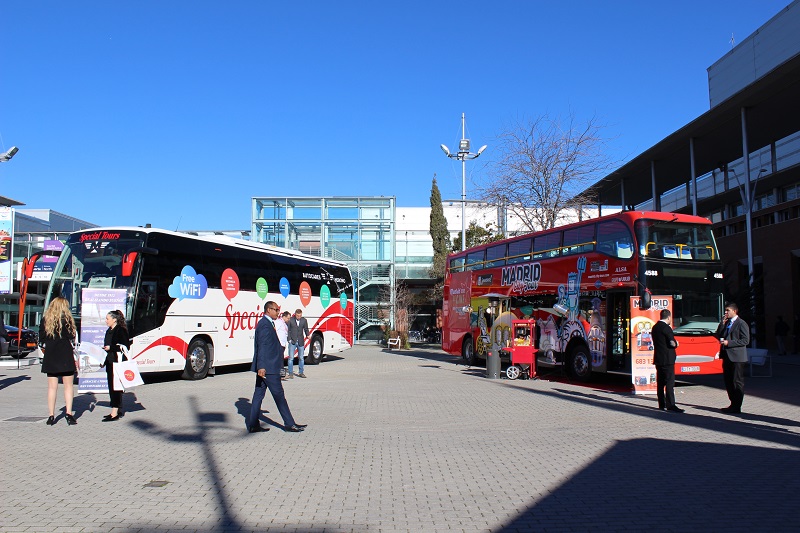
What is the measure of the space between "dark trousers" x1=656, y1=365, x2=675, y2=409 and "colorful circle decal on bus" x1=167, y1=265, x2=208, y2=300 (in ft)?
37.8

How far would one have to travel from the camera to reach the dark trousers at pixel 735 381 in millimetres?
11562

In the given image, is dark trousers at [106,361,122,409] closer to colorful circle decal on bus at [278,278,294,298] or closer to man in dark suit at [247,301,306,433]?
man in dark suit at [247,301,306,433]

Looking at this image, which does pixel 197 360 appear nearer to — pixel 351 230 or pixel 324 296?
pixel 324 296

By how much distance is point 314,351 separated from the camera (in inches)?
959

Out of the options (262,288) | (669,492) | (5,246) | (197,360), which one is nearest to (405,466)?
(669,492)

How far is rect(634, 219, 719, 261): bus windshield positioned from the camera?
15234 mm

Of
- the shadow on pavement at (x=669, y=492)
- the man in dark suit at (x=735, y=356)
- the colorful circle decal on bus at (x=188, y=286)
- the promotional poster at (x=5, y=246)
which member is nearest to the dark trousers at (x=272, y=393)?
the shadow on pavement at (x=669, y=492)

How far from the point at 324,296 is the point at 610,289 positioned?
11863mm

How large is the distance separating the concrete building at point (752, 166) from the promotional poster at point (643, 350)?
1122 cm

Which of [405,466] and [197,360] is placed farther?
[197,360]

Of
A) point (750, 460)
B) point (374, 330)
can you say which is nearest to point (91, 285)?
point (750, 460)

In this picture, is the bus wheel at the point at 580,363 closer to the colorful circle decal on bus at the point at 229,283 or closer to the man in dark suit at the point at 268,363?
the colorful circle decal on bus at the point at 229,283

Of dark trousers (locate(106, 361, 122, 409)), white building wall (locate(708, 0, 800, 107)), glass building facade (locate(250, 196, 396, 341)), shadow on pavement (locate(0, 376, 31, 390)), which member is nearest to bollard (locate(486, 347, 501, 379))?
dark trousers (locate(106, 361, 122, 409))

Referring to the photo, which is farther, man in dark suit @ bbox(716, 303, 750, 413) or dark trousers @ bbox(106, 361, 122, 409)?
man in dark suit @ bbox(716, 303, 750, 413)
